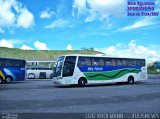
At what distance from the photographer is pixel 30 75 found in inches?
1868

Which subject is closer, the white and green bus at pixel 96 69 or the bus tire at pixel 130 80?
the white and green bus at pixel 96 69

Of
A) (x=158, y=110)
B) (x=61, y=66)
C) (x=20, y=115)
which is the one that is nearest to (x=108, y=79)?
(x=61, y=66)

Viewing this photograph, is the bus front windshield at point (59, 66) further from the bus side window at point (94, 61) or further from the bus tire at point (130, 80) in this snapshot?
the bus tire at point (130, 80)

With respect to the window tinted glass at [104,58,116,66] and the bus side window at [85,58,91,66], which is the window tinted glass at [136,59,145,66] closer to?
the window tinted glass at [104,58,116,66]

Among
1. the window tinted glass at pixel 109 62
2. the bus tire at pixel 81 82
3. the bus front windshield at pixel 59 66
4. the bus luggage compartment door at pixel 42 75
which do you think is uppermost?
the window tinted glass at pixel 109 62

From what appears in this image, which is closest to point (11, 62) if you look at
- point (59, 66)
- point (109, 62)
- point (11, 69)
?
point (11, 69)

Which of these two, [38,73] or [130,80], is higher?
[38,73]

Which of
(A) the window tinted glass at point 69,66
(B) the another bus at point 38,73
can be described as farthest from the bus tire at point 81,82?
(B) the another bus at point 38,73

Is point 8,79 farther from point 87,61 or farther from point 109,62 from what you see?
point 109,62

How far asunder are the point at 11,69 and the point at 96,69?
9.62 m

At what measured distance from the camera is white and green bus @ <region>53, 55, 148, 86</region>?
25.5 meters

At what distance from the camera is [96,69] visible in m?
27.6

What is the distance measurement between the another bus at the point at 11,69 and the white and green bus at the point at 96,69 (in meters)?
7.55

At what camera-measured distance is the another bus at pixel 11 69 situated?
103 ft
